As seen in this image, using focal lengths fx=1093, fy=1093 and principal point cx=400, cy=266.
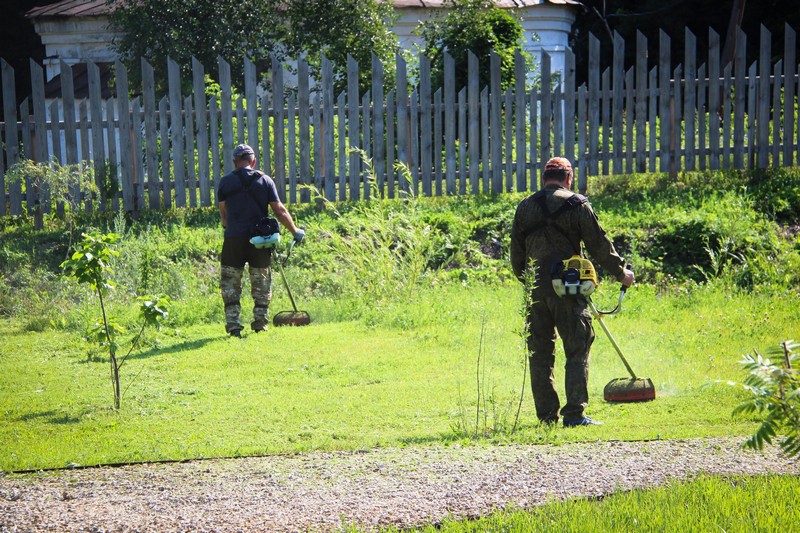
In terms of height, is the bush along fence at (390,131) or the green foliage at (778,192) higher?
the bush along fence at (390,131)

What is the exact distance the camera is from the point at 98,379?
9547 mm

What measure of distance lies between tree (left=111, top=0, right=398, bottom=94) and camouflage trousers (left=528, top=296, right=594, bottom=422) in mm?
12175

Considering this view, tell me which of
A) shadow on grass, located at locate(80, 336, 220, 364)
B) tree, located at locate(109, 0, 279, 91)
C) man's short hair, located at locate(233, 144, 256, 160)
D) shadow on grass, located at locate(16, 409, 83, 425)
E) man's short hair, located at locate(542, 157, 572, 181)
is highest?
tree, located at locate(109, 0, 279, 91)

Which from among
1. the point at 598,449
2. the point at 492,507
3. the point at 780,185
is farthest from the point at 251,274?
the point at 780,185

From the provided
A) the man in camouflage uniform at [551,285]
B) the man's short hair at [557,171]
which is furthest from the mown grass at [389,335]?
the man's short hair at [557,171]

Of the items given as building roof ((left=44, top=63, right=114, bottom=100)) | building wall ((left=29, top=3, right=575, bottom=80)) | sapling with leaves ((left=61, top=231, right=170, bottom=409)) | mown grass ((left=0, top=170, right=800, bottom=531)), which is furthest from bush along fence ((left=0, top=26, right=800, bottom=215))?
building wall ((left=29, top=3, right=575, bottom=80))

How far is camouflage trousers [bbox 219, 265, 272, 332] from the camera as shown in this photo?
11211mm

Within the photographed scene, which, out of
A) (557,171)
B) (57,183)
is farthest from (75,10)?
(557,171)

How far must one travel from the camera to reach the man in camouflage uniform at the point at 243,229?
11.1m

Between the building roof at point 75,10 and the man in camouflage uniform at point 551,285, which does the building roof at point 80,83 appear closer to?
the building roof at point 75,10

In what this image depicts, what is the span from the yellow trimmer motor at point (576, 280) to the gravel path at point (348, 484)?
116cm

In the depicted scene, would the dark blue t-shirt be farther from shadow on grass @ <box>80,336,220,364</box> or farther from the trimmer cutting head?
the trimmer cutting head

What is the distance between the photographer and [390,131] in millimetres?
15578

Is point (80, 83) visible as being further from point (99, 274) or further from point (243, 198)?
point (99, 274)
